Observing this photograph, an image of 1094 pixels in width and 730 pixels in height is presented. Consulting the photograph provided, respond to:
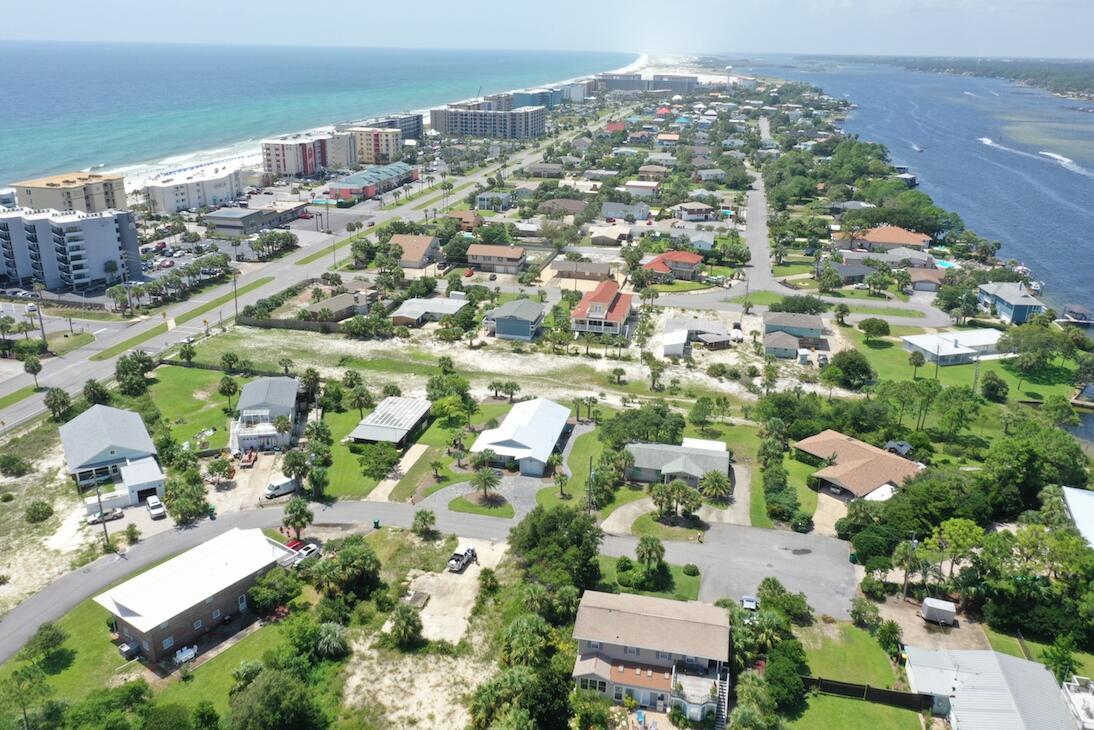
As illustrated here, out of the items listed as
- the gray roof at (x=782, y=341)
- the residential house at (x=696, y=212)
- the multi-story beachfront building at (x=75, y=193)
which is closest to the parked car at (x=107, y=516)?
the gray roof at (x=782, y=341)

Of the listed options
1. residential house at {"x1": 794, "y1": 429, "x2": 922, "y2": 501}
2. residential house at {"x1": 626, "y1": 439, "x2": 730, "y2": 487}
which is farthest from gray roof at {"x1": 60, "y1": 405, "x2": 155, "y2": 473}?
residential house at {"x1": 794, "y1": 429, "x2": 922, "y2": 501}

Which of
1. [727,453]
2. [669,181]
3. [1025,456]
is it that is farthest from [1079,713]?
[669,181]

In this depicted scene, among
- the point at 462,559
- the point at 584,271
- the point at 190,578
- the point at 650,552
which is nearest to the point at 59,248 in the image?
the point at 584,271

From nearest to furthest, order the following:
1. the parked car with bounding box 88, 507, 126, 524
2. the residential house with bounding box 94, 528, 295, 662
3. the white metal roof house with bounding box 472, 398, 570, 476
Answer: the residential house with bounding box 94, 528, 295, 662, the parked car with bounding box 88, 507, 126, 524, the white metal roof house with bounding box 472, 398, 570, 476

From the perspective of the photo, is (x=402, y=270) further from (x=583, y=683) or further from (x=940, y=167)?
(x=940, y=167)

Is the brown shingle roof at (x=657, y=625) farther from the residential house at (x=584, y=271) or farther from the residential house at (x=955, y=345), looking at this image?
the residential house at (x=584, y=271)

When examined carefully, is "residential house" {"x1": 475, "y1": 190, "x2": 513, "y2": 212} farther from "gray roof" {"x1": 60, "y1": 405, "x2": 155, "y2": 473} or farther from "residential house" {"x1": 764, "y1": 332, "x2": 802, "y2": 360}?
"gray roof" {"x1": 60, "y1": 405, "x2": 155, "y2": 473}

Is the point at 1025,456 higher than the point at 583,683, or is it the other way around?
the point at 1025,456

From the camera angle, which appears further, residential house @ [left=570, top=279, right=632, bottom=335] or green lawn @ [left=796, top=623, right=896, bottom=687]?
residential house @ [left=570, top=279, right=632, bottom=335]
